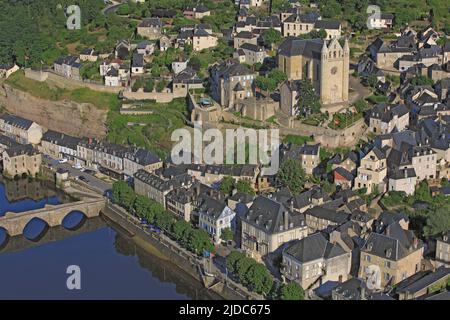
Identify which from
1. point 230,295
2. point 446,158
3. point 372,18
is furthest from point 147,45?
point 230,295

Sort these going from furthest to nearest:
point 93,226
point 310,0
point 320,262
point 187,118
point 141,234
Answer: point 310,0
point 187,118
point 93,226
point 141,234
point 320,262

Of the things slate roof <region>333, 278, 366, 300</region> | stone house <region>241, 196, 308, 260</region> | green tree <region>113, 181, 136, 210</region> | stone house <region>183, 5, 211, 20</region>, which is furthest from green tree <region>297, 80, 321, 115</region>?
stone house <region>183, 5, 211, 20</region>

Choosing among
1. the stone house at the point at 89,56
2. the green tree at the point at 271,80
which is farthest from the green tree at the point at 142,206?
the stone house at the point at 89,56

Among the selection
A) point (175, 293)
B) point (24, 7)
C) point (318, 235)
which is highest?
point (24, 7)

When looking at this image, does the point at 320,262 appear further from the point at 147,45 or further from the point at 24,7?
the point at 24,7

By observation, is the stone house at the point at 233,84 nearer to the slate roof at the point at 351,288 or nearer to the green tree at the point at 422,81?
the green tree at the point at 422,81

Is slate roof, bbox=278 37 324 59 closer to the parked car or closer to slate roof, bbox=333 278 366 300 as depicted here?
the parked car
